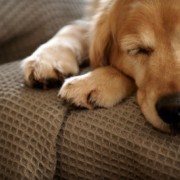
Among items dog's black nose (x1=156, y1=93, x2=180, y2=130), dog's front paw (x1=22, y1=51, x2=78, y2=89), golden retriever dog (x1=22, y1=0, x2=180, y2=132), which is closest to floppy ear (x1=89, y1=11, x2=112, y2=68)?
golden retriever dog (x1=22, y1=0, x2=180, y2=132)

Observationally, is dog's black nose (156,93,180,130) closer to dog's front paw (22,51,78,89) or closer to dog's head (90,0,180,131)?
dog's head (90,0,180,131)

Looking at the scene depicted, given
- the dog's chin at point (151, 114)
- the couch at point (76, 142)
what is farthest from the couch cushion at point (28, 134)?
the dog's chin at point (151, 114)

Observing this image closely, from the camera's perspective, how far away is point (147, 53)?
142cm

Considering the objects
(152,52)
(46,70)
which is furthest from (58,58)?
(152,52)

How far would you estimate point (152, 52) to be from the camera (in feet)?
4.55

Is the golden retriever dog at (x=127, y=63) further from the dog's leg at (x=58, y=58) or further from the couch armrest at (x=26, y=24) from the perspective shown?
the couch armrest at (x=26, y=24)

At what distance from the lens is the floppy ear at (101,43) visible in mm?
1659

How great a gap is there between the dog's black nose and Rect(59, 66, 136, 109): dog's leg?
193mm

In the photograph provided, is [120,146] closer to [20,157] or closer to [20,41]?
[20,157]

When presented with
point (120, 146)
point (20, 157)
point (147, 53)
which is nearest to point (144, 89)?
point (147, 53)

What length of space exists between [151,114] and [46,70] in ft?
1.45

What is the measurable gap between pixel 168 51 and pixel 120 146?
1.31 ft

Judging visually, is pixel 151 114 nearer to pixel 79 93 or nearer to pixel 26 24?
pixel 79 93

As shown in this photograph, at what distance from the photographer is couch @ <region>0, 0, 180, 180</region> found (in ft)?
3.74
